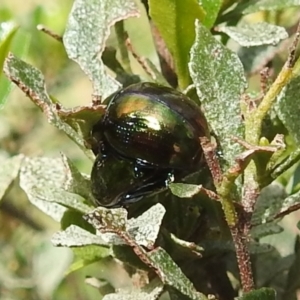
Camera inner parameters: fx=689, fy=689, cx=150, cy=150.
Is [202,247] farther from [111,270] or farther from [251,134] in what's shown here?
[111,270]

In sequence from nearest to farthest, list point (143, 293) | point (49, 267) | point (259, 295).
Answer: point (259, 295) < point (143, 293) < point (49, 267)

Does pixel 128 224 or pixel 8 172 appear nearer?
pixel 128 224

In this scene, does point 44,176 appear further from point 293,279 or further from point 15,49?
point 293,279

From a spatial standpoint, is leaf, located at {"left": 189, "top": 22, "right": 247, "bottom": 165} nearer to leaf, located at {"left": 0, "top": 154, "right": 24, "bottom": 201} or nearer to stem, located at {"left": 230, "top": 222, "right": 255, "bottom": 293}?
stem, located at {"left": 230, "top": 222, "right": 255, "bottom": 293}

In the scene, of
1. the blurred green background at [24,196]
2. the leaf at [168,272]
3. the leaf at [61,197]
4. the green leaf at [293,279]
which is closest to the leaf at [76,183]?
the leaf at [61,197]

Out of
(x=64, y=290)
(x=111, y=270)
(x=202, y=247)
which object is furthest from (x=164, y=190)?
(x=64, y=290)

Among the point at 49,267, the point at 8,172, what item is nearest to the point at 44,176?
the point at 8,172
